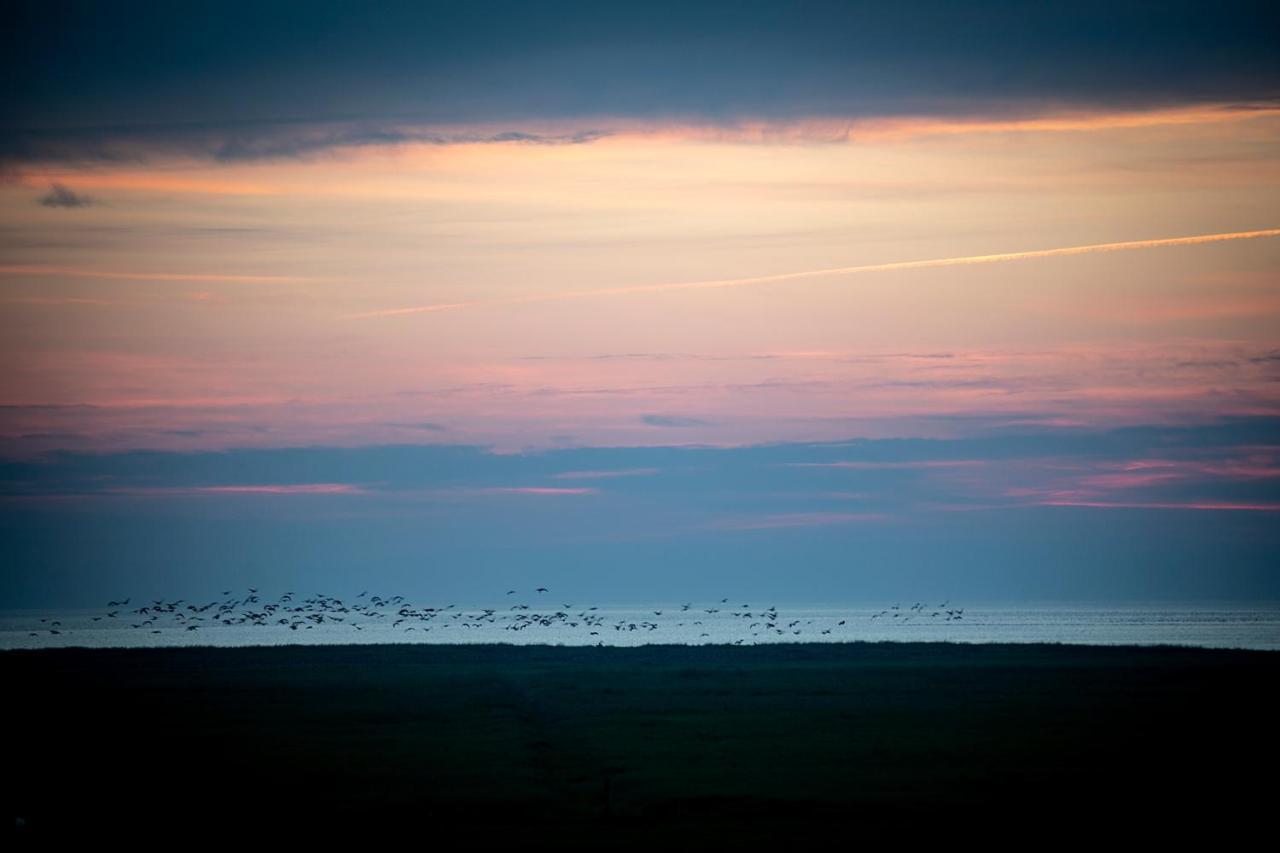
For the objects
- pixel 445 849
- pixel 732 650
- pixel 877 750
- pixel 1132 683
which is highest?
pixel 732 650

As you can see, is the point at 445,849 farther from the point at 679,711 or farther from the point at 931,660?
the point at 931,660

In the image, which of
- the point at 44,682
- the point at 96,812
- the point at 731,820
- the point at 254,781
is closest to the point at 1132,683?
the point at 731,820

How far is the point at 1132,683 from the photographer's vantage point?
60531 millimetres

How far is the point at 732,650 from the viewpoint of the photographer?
9306 cm

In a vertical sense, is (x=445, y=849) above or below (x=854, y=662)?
below

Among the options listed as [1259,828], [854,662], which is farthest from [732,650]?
[1259,828]

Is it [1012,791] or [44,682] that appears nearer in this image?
[1012,791]

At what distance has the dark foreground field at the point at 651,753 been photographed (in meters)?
30.6

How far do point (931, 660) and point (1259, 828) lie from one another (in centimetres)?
4954

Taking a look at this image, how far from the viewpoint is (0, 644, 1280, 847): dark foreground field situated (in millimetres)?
30609

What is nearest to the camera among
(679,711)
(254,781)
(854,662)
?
(254,781)

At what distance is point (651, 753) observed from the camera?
40719mm

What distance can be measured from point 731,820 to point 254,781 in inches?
526

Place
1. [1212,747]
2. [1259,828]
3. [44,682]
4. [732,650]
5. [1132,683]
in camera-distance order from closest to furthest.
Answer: [1259,828], [1212,747], [1132,683], [44,682], [732,650]
